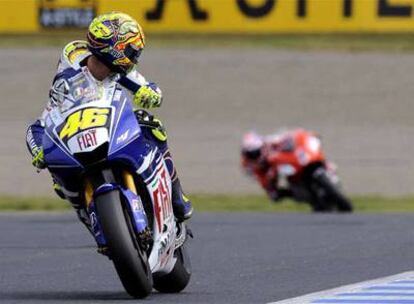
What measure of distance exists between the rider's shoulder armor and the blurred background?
12.5m

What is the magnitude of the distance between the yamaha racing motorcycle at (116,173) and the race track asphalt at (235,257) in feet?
1.03

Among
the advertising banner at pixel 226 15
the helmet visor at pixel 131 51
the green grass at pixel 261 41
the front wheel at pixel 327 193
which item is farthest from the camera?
the green grass at pixel 261 41

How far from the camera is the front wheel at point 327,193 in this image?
1650 centimetres

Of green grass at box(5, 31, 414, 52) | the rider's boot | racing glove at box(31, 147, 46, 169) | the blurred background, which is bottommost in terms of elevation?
green grass at box(5, 31, 414, 52)

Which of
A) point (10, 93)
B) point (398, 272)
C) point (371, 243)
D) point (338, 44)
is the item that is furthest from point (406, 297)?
point (338, 44)

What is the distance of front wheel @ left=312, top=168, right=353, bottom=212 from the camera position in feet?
54.1

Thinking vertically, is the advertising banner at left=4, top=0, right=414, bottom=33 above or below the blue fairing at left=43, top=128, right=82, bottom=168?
below

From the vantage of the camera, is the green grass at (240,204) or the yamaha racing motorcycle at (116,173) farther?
the green grass at (240,204)

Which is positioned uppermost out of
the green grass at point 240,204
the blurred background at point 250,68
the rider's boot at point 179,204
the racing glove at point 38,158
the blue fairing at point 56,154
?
the blue fairing at point 56,154

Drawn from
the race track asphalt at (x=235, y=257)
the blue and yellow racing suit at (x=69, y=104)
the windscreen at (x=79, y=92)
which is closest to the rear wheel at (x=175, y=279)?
the race track asphalt at (x=235, y=257)

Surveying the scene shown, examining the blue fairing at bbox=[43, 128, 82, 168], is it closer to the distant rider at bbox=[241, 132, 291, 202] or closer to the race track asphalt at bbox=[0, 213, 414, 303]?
the race track asphalt at bbox=[0, 213, 414, 303]

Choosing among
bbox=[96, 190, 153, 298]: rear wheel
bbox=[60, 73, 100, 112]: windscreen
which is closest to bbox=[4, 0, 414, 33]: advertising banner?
bbox=[60, 73, 100, 112]: windscreen

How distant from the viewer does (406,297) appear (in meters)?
8.14

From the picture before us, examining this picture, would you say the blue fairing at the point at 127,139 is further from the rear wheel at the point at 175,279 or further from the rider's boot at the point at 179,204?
the rear wheel at the point at 175,279
